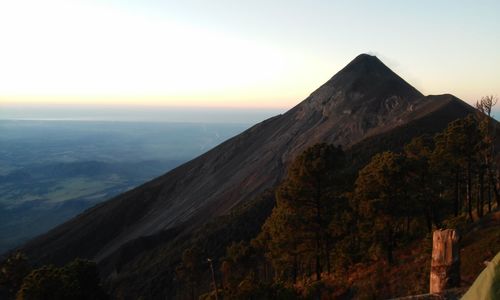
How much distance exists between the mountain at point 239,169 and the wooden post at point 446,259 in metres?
60.8

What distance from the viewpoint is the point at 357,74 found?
439 ft

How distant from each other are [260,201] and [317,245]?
44526 millimetres

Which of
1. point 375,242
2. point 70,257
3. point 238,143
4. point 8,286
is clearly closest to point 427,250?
point 375,242

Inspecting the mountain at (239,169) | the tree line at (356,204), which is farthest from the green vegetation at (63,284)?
the mountain at (239,169)

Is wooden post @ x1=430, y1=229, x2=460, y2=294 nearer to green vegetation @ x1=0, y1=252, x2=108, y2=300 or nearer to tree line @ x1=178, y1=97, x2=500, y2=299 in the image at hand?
tree line @ x1=178, y1=97, x2=500, y2=299

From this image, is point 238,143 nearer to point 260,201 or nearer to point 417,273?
point 260,201

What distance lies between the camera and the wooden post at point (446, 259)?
11.2 meters

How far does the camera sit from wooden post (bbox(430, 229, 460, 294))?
11.2 m

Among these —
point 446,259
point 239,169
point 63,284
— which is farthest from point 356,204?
point 239,169

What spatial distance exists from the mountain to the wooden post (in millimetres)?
60777

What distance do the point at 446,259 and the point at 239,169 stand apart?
327ft

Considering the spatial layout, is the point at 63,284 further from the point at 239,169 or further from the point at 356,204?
the point at 239,169

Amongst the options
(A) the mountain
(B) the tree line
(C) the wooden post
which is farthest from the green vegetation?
(A) the mountain

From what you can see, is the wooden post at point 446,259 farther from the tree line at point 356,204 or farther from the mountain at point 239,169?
the mountain at point 239,169
